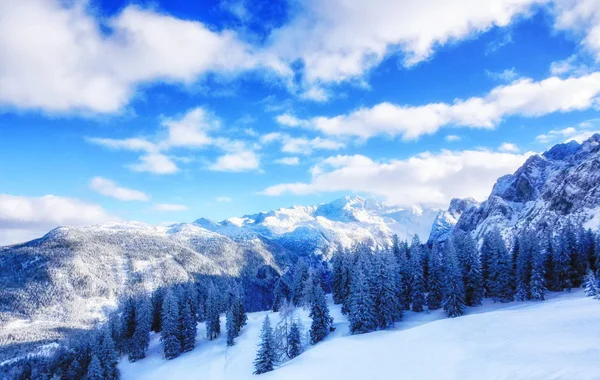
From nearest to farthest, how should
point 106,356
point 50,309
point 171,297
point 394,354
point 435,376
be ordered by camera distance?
point 435,376
point 394,354
point 106,356
point 171,297
point 50,309

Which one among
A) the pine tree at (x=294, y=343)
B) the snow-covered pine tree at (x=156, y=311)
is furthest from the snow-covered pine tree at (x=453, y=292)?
the snow-covered pine tree at (x=156, y=311)

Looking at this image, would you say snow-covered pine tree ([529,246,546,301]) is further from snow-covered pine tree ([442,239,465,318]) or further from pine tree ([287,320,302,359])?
pine tree ([287,320,302,359])

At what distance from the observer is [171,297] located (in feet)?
261

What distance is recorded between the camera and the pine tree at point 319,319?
195 ft

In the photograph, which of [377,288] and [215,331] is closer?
[377,288]

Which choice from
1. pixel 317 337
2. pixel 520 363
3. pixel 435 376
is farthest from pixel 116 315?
pixel 520 363

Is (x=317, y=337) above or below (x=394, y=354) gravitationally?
below

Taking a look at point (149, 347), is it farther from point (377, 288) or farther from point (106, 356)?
point (377, 288)

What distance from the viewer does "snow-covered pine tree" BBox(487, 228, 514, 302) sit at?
202 feet

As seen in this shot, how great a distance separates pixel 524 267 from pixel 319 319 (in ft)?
120

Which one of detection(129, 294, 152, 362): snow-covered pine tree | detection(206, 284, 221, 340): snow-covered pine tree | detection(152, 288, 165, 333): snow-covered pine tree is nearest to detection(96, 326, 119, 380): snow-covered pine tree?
detection(129, 294, 152, 362): snow-covered pine tree

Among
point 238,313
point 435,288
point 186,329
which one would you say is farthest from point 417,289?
point 186,329

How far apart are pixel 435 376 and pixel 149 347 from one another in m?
76.8

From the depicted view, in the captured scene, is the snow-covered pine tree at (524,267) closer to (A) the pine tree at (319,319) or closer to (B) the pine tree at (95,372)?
(A) the pine tree at (319,319)
